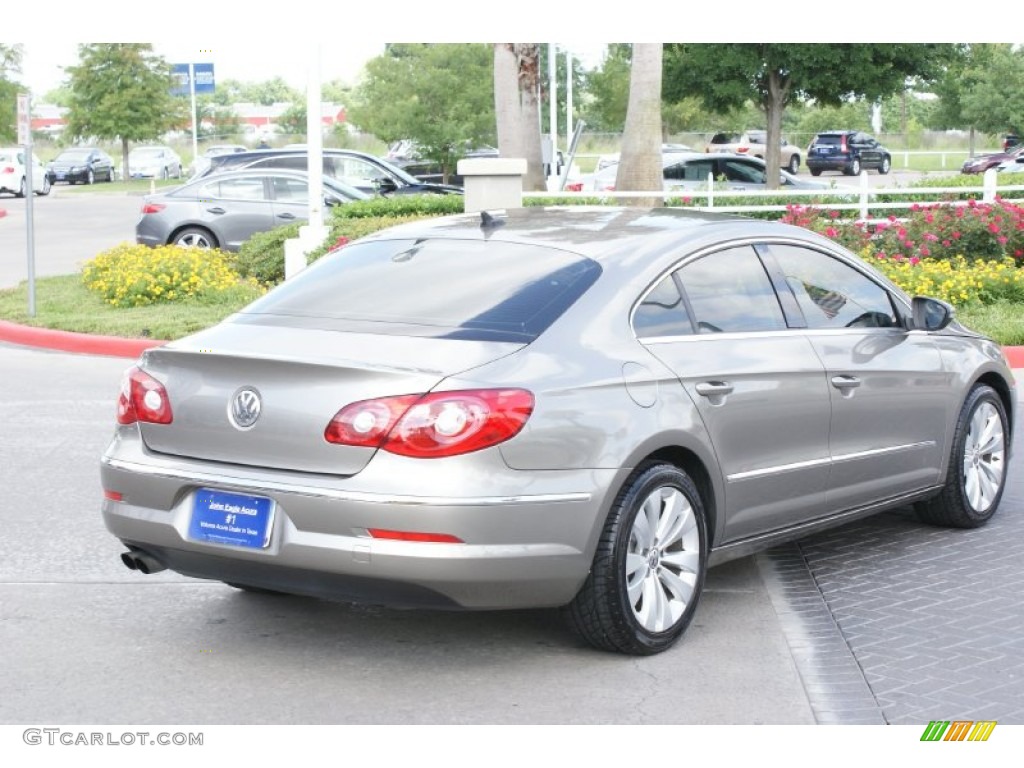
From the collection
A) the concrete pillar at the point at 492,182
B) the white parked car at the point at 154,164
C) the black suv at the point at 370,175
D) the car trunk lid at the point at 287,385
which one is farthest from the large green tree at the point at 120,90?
the car trunk lid at the point at 287,385

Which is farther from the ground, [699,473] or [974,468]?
[699,473]

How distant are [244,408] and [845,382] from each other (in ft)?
8.68

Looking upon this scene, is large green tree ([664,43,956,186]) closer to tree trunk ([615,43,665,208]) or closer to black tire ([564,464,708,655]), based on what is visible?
tree trunk ([615,43,665,208])

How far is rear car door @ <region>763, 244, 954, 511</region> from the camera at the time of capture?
6.76 metres

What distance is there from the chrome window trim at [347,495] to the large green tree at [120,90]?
5713 centimetres

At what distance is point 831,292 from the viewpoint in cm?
702

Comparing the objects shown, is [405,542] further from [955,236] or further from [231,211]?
[231,211]

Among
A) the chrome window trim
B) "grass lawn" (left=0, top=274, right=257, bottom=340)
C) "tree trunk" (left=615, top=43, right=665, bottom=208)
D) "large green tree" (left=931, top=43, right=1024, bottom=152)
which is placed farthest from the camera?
"large green tree" (left=931, top=43, right=1024, bottom=152)

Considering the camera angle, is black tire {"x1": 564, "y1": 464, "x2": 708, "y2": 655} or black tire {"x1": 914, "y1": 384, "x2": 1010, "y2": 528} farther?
black tire {"x1": 914, "y1": 384, "x2": 1010, "y2": 528}

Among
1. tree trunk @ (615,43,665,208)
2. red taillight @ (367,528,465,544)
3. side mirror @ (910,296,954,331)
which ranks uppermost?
tree trunk @ (615,43,665,208)

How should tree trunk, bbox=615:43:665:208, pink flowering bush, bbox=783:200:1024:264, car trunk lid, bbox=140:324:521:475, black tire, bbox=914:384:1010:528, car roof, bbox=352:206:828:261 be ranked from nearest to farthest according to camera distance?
car trunk lid, bbox=140:324:521:475 → car roof, bbox=352:206:828:261 → black tire, bbox=914:384:1010:528 → pink flowering bush, bbox=783:200:1024:264 → tree trunk, bbox=615:43:665:208

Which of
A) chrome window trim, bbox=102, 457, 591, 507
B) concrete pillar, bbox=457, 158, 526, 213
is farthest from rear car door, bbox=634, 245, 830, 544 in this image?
concrete pillar, bbox=457, 158, 526, 213

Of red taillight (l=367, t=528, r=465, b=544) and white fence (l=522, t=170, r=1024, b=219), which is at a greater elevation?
white fence (l=522, t=170, r=1024, b=219)
